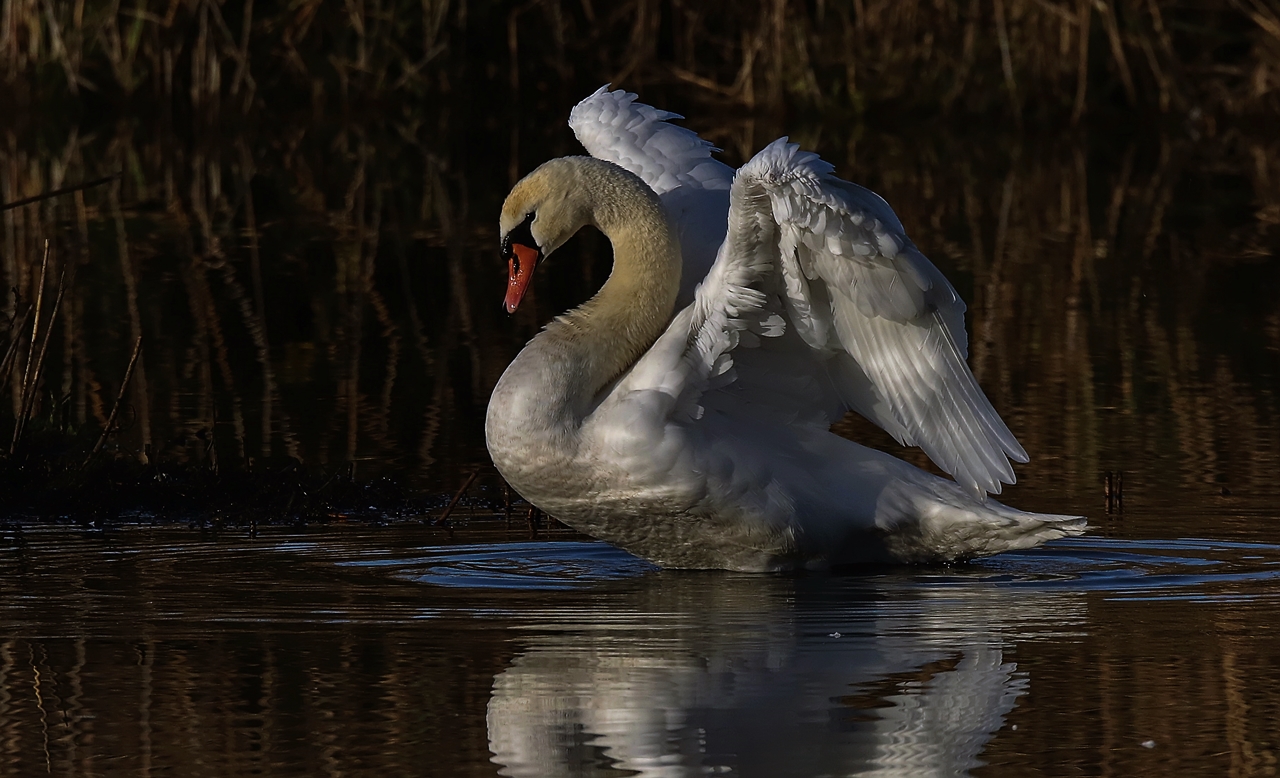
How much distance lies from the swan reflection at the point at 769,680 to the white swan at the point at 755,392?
0.27 meters

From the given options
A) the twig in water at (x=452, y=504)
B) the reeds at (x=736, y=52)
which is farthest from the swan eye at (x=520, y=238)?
the reeds at (x=736, y=52)

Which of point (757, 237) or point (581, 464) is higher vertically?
point (757, 237)

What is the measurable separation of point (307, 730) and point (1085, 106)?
1729 centimetres

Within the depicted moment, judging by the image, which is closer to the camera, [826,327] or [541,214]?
[826,327]

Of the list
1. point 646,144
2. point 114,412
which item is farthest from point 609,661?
point 646,144

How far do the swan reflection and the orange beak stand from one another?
3.52 ft

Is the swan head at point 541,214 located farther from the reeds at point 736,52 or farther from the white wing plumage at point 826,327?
the reeds at point 736,52

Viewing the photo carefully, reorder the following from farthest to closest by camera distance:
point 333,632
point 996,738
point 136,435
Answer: point 136,435, point 333,632, point 996,738

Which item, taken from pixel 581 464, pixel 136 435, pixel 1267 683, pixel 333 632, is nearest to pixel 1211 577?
pixel 1267 683

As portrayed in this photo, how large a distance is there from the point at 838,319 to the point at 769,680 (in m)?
1.66

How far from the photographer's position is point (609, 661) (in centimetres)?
532

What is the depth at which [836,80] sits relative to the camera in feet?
70.0

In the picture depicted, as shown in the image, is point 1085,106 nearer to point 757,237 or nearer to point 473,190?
point 473,190

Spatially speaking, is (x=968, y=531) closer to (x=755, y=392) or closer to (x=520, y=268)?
(x=755, y=392)
